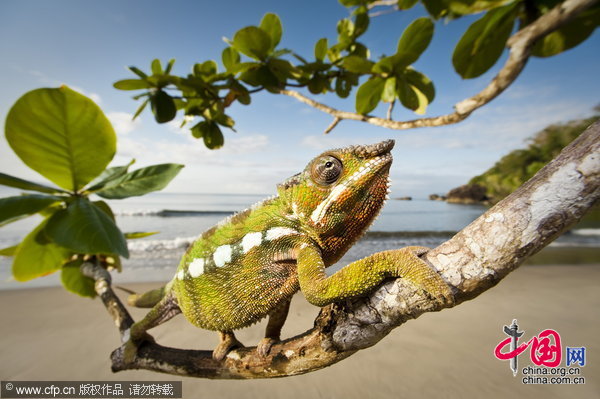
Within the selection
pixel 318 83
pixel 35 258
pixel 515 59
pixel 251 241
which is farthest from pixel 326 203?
pixel 35 258

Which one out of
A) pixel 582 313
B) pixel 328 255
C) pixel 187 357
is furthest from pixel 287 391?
pixel 582 313

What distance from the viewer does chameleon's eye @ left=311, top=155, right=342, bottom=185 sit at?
817 mm

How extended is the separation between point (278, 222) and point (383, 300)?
1.31 feet

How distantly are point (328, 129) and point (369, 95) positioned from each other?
1.41 ft

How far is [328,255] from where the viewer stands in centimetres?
88

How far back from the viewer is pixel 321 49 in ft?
5.38

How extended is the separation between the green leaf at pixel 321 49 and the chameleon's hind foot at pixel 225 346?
4.88 feet

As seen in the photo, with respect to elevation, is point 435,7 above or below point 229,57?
below

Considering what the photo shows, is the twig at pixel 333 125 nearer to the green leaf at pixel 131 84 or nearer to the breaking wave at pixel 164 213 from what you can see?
the green leaf at pixel 131 84

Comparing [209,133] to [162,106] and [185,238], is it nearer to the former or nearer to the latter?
[162,106]

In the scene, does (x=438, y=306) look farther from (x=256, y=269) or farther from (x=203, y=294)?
(x=203, y=294)

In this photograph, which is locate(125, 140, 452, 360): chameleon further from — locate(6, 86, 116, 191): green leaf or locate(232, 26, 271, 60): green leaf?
locate(232, 26, 271, 60): green leaf

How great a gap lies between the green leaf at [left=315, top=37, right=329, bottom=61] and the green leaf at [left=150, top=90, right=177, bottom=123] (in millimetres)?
888

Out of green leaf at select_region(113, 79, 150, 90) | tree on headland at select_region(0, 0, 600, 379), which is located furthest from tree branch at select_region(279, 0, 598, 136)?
green leaf at select_region(113, 79, 150, 90)
